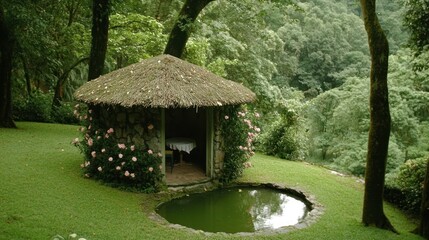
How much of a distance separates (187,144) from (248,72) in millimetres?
9233

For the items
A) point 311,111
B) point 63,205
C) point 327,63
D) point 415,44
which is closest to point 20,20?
point 63,205

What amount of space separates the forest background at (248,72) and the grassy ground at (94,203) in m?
1.53

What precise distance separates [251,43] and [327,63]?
30.5 ft

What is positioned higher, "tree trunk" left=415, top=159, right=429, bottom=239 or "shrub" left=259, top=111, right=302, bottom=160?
"shrub" left=259, top=111, right=302, bottom=160

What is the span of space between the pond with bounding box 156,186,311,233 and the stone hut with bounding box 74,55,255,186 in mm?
905

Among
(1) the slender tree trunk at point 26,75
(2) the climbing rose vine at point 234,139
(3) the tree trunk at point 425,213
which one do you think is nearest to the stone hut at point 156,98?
(2) the climbing rose vine at point 234,139

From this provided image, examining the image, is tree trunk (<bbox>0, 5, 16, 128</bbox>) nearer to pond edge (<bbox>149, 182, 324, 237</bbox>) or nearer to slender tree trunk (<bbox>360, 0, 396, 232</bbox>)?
pond edge (<bbox>149, 182, 324, 237</bbox>)

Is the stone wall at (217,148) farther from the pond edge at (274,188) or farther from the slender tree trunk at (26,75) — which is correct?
the slender tree trunk at (26,75)

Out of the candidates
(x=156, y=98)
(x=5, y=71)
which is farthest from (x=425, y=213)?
(x=5, y=71)

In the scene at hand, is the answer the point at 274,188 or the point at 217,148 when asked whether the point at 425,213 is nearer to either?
the point at 274,188

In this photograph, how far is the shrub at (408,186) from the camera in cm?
861

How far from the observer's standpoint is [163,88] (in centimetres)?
868

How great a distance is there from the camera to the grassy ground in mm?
6547

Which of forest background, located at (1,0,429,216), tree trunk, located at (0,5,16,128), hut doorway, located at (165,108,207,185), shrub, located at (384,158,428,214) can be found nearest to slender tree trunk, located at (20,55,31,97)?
forest background, located at (1,0,429,216)
